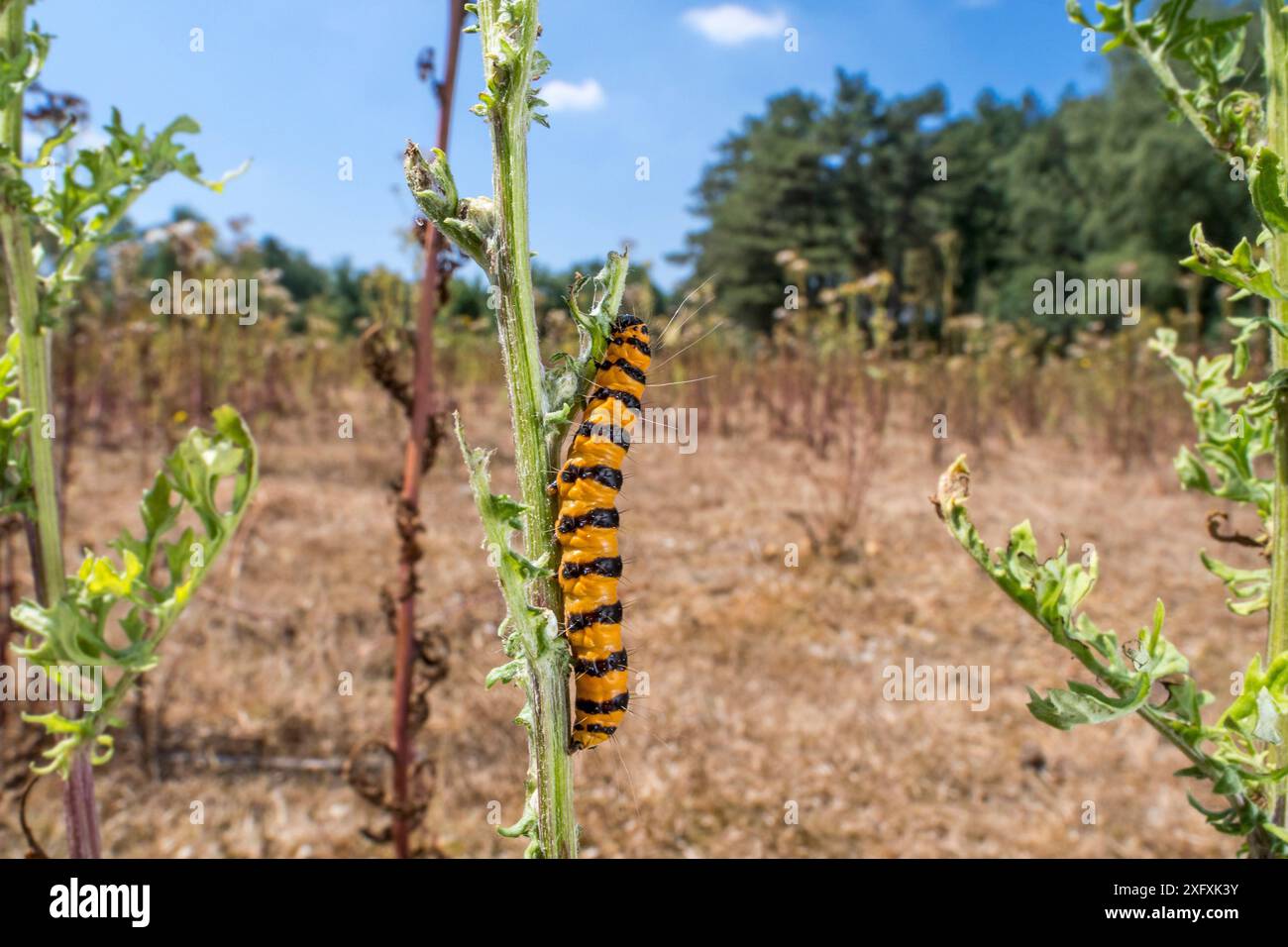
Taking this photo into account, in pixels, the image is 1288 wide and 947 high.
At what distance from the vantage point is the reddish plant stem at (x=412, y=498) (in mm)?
1889

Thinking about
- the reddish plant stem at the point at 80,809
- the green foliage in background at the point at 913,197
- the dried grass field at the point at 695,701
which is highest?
the green foliage in background at the point at 913,197

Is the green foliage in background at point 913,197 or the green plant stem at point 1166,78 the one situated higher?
Result: the green foliage in background at point 913,197

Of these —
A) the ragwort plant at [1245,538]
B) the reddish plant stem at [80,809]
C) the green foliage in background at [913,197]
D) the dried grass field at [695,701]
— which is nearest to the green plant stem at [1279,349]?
the ragwort plant at [1245,538]

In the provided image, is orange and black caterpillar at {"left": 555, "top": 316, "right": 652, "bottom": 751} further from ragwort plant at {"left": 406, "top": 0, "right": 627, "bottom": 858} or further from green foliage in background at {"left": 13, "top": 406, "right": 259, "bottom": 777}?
green foliage in background at {"left": 13, "top": 406, "right": 259, "bottom": 777}

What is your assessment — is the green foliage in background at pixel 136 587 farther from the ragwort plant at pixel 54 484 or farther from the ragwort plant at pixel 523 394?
the ragwort plant at pixel 523 394

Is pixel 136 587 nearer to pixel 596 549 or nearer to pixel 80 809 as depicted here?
pixel 80 809

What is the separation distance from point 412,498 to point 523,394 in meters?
1.28

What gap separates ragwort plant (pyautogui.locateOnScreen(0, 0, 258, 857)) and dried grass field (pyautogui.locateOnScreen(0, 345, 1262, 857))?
752 millimetres

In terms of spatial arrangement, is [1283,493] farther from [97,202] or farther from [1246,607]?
[97,202]

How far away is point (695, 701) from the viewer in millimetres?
3820

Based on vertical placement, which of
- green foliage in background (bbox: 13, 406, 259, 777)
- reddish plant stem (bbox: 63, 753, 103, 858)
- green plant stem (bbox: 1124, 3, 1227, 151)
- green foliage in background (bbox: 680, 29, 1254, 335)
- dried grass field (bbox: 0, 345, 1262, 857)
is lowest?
dried grass field (bbox: 0, 345, 1262, 857)

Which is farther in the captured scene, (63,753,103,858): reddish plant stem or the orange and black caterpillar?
(63,753,103,858): reddish plant stem

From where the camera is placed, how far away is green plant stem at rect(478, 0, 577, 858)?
0.71 m

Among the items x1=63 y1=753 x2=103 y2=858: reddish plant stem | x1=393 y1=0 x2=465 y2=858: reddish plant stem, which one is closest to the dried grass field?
x1=393 y1=0 x2=465 y2=858: reddish plant stem
